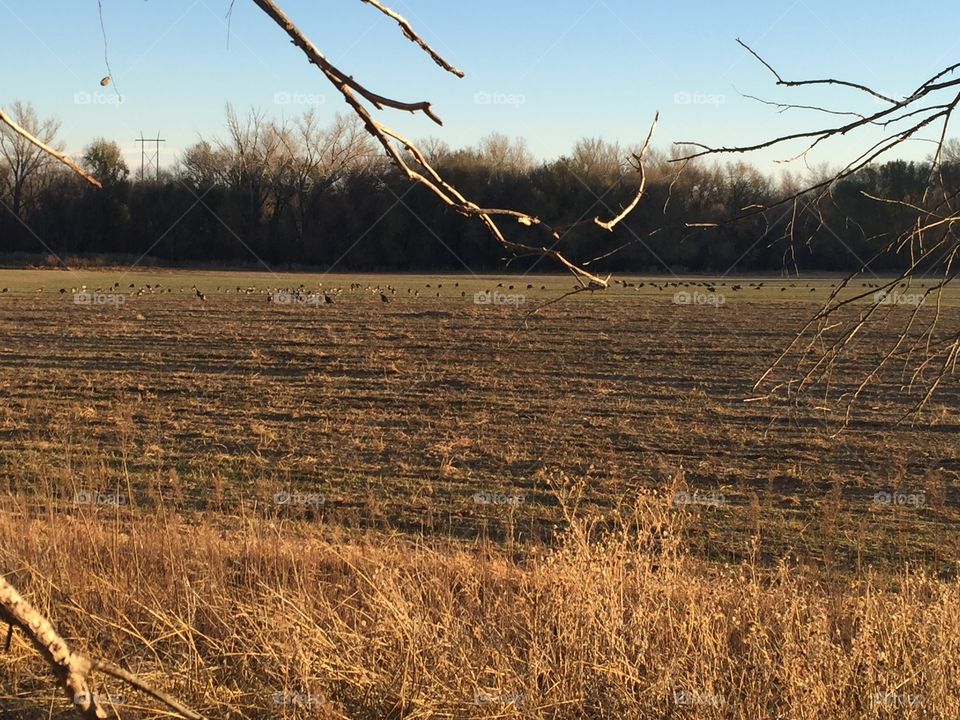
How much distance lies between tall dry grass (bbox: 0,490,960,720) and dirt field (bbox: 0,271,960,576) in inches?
41.1

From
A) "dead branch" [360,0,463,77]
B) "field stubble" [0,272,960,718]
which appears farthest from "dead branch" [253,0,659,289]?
"field stubble" [0,272,960,718]

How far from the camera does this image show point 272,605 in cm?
434

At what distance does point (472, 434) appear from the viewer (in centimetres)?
1309

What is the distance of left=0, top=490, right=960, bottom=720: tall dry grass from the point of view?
3.69m

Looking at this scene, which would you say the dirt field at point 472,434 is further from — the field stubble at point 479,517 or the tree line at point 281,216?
the tree line at point 281,216

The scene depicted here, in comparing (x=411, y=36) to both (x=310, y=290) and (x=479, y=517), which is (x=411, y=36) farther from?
(x=310, y=290)

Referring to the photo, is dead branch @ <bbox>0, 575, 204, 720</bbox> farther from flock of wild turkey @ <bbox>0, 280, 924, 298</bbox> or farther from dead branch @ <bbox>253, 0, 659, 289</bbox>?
flock of wild turkey @ <bbox>0, 280, 924, 298</bbox>

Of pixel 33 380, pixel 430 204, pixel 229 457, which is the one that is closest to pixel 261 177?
pixel 430 204

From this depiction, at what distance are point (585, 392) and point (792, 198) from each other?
1397cm

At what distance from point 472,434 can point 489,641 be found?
29.4ft

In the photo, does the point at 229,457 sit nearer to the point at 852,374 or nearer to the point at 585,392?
the point at 585,392

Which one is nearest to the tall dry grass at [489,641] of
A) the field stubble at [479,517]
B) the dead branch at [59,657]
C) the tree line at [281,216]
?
the field stubble at [479,517]

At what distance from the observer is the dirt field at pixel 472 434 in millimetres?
8812

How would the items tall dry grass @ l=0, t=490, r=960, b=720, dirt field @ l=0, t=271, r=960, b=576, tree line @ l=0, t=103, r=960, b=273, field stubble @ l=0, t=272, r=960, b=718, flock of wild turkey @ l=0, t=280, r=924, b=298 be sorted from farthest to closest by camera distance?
tree line @ l=0, t=103, r=960, b=273 → flock of wild turkey @ l=0, t=280, r=924, b=298 → dirt field @ l=0, t=271, r=960, b=576 → field stubble @ l=0, t=272, r=960, b=718 → tall dry grass @ l=0, t=490, r=960, b=720
